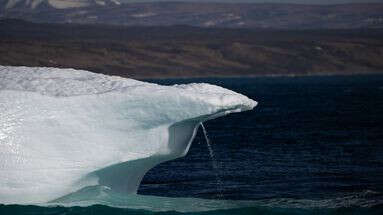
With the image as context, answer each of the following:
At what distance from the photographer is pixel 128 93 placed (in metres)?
15.0

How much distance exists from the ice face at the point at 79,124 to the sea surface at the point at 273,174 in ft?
2.13

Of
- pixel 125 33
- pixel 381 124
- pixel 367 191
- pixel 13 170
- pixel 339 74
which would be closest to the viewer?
pixel 13 170

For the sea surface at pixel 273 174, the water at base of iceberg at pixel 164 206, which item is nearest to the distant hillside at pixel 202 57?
the sea surface at pixel 273 174

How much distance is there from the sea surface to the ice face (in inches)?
25.6

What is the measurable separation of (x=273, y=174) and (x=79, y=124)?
9.75 meters

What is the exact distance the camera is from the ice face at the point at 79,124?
591 inches

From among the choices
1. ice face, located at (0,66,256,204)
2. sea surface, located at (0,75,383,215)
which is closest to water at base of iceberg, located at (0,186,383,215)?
sea surface, located at (0,75,383,215)

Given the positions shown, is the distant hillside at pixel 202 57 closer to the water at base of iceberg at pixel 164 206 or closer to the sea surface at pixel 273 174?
the sea surface at pixel 273 174

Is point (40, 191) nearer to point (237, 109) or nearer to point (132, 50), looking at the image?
point (237, 109)

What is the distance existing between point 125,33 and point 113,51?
56.2 metres

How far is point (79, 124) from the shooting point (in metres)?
15.3

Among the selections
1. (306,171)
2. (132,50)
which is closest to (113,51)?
(132,50)

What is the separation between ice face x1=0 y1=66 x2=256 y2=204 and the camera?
1502 cm

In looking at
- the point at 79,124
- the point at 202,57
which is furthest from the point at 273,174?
the point at 202,57
